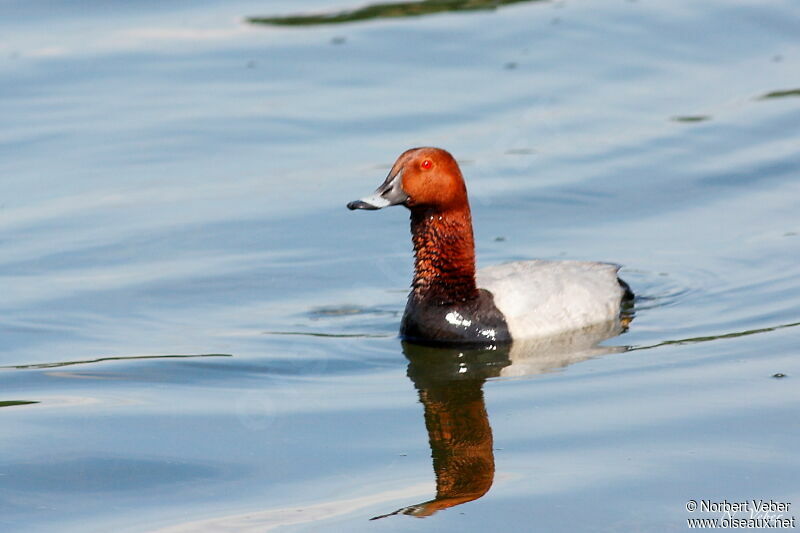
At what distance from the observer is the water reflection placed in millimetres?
18172

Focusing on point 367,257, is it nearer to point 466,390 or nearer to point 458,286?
point 458,286

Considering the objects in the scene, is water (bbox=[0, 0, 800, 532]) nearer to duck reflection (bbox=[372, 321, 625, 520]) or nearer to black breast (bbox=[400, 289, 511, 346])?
duck reflection (bbox=[372, 321, 625, 520])

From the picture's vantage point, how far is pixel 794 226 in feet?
37.2

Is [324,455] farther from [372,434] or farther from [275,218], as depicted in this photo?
[275,218]

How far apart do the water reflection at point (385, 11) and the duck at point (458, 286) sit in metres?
9.17

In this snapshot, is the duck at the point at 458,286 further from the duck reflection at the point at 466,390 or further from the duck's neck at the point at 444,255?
the duck reflection at the point at 466,390

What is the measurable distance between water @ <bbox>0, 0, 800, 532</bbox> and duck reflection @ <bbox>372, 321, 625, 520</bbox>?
0.03m

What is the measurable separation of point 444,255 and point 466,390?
4.72 ft

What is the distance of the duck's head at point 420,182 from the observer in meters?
9.18

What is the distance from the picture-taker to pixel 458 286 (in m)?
9.48

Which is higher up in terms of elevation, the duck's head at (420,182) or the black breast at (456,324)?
the duck's head at (420,182)

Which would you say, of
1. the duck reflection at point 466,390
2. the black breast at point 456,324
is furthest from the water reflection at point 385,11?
the duck reflection at point 466,390

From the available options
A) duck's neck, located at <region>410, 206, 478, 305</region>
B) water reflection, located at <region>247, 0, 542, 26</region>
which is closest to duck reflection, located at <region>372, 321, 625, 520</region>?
duck's neck, located at <region>410, 206, 478, 305</region>

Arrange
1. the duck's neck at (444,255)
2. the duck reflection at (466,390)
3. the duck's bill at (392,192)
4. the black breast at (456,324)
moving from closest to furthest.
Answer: the duck reflection at (466,390), the duck's bill at (392,192), the black breast at (456,324), the duck's neck at (444,255)
